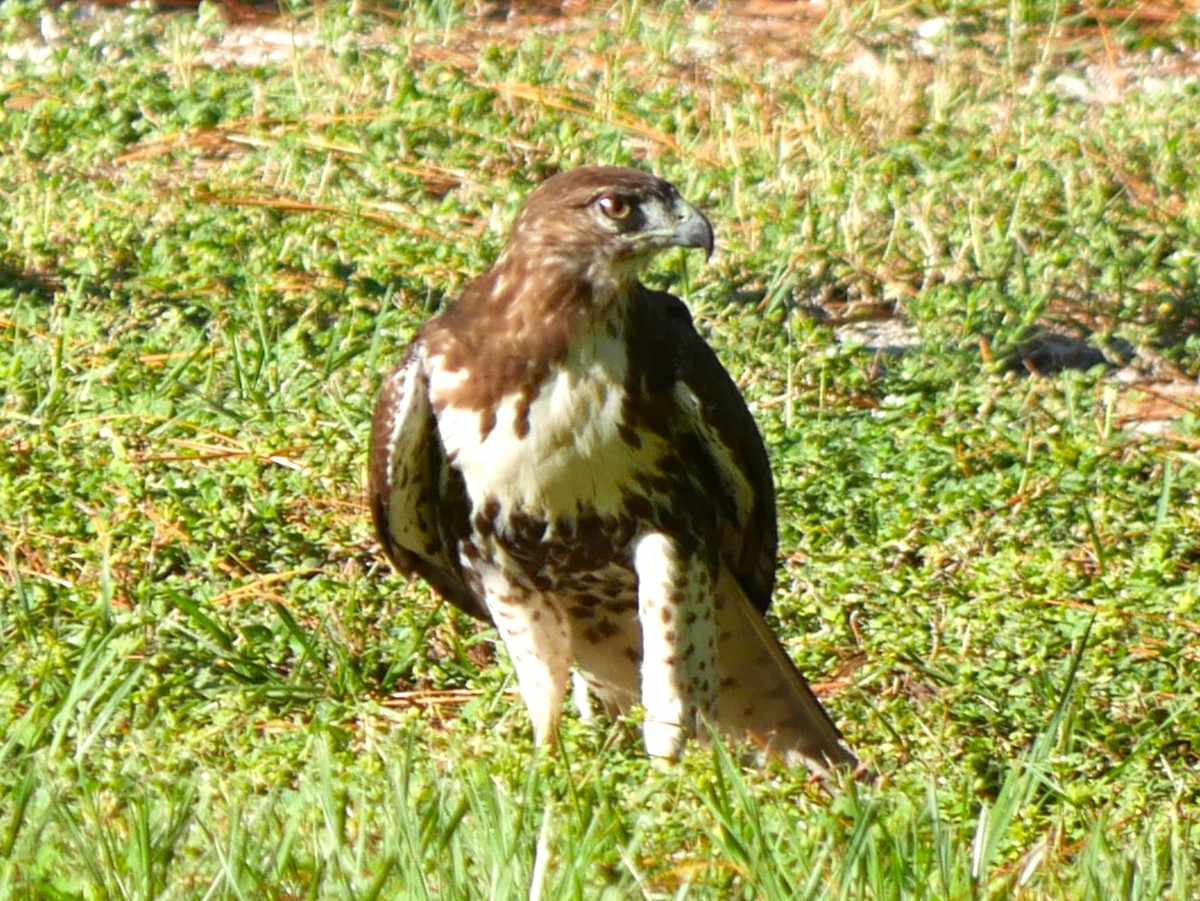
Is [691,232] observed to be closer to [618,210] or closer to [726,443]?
[618,210]

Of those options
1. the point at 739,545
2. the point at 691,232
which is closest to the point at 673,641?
the point at 739,545

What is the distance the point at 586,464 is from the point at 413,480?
44 cm

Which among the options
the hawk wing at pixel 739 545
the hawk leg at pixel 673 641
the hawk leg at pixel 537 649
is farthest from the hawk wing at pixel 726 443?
the hawk leg at pixel 537 649

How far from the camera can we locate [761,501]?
5.02m

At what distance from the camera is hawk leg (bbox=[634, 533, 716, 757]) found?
4.87 m

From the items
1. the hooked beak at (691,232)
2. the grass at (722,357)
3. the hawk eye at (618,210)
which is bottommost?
the grass at (722,357)

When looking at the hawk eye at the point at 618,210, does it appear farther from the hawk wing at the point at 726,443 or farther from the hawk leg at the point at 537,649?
the hawk leg at the point at 537,649

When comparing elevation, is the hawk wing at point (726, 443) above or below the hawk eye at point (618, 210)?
below

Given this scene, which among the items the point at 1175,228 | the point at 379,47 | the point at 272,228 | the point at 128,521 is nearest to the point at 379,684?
the point at 128,521

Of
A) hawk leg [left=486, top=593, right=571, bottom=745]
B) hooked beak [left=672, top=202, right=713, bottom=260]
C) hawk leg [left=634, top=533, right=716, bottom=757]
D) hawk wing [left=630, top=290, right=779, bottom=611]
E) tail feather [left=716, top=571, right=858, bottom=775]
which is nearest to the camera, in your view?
hooked beak [left=672, top=202, right=713, bottom=260]

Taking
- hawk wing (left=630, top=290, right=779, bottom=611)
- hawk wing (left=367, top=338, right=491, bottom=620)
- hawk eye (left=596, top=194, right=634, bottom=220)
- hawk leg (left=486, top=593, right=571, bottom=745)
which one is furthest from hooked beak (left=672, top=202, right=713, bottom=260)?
hawk leg (left=486, top=593, right=571, bottom=745)

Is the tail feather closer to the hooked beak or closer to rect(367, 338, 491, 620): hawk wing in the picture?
rect(367, 338, 491, 620): hawk wing

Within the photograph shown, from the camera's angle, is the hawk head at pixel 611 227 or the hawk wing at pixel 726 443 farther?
the hawk wing at pixel 726 443

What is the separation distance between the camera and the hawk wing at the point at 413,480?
4.77 metres
